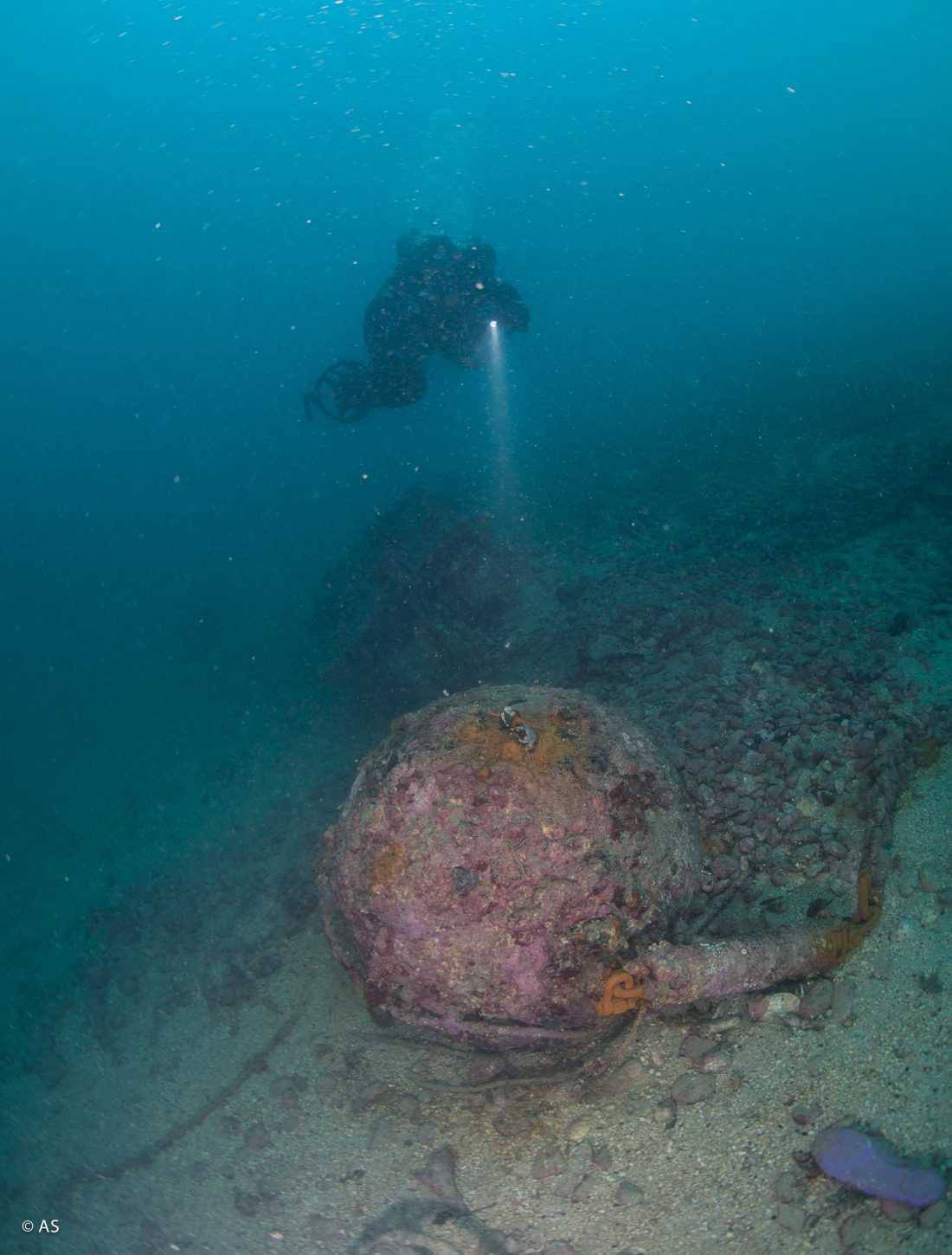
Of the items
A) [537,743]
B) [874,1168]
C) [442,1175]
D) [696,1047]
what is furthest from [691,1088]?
[537,743]

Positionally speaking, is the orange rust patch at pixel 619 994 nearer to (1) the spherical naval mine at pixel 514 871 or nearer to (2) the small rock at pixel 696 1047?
(1) the spherical naval mine at pixel 514 871

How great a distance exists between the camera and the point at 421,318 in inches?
499

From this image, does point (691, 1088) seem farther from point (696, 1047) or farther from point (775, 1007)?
point (775, 1007)

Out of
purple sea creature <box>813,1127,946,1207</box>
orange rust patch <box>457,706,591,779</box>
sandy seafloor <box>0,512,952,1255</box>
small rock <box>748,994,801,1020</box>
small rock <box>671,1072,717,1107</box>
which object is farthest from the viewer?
orange rust patch <box>457,706,591,779</box>

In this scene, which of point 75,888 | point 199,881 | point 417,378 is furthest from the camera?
point 417,378

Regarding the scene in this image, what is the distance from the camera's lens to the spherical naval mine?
3.34 metres

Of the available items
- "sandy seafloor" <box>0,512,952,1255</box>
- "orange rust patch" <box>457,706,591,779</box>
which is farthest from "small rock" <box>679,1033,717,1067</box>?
"orange rust patch" <box>457,706,591,779</box>

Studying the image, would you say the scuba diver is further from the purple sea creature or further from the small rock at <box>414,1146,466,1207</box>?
the purple sea creature

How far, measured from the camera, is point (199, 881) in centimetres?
673

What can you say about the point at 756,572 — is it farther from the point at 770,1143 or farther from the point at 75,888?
the point at 75,888

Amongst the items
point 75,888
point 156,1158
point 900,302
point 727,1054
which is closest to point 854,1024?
point 727,1054

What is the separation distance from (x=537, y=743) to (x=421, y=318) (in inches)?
438

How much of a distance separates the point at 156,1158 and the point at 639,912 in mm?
3138

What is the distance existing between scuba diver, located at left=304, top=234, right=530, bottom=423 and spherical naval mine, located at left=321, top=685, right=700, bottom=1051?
1010cm
